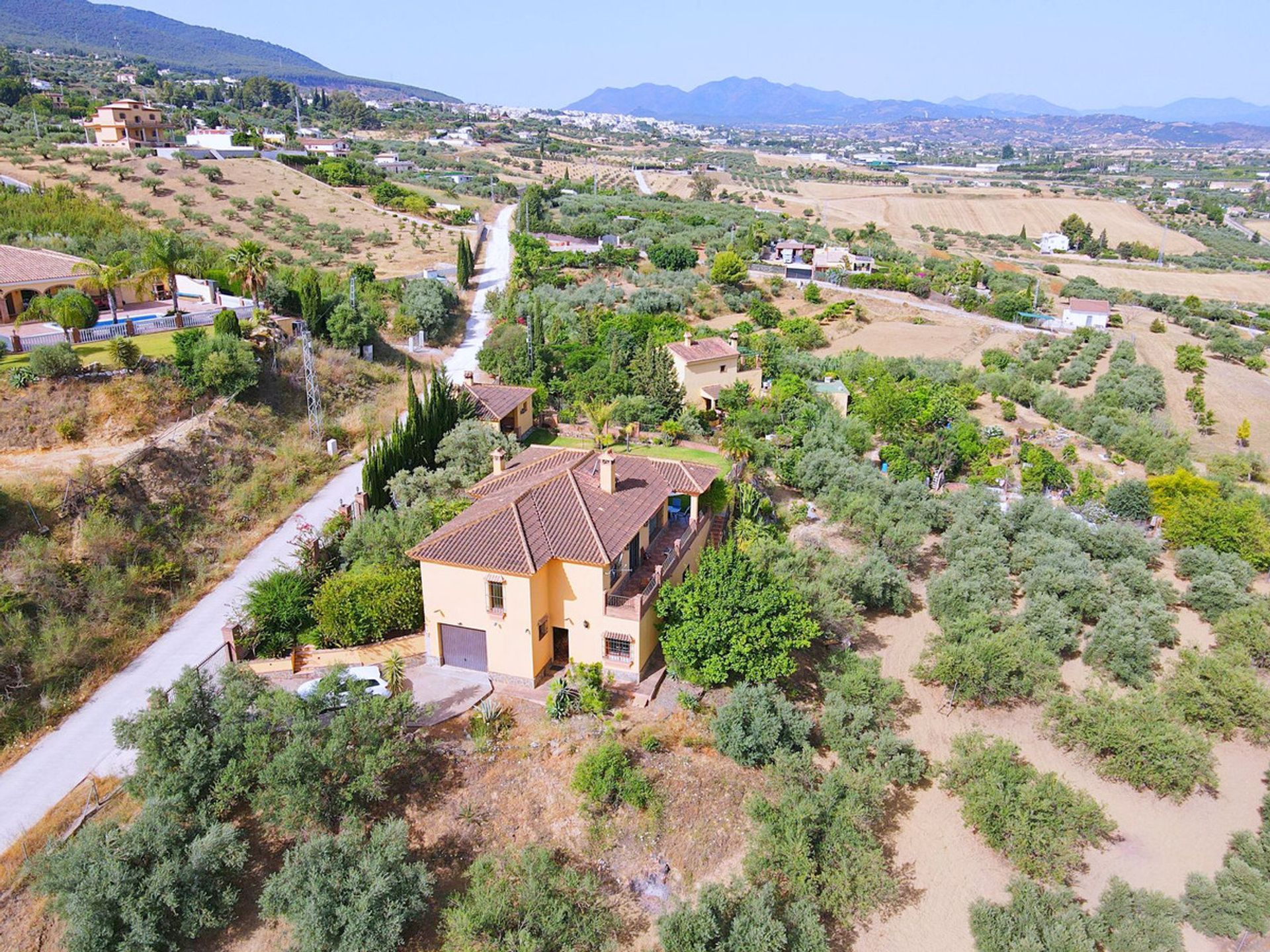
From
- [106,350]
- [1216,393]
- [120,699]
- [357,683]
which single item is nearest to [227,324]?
[106,350]

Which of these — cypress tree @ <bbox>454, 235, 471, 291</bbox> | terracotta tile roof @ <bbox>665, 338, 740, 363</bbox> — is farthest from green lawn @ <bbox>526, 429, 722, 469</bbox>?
cypress tree @ <bbox>454, 235, 471, 291</bbox>

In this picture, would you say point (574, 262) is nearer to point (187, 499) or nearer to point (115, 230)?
point (115, 230)

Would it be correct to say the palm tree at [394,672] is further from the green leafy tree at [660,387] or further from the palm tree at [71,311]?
the green leafy tree at [660,387]

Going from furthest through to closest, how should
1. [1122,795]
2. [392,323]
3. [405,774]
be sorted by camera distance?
[392,323] < [1122,795] < [405,774]

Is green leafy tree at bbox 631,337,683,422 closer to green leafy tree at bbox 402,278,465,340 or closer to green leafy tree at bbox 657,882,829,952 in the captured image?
green leafy tree at bbox 402,278,465,340

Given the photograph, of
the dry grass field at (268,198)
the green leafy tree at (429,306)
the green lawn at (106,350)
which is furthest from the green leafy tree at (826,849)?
the dry grass field at (268,198)

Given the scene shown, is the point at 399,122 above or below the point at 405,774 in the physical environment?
above

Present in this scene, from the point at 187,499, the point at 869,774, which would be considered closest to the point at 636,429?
the point at 187,499
